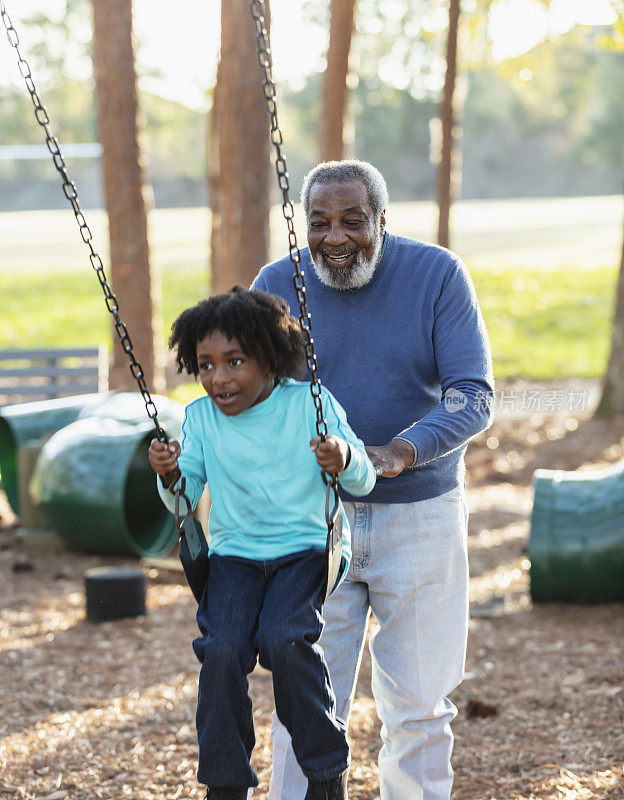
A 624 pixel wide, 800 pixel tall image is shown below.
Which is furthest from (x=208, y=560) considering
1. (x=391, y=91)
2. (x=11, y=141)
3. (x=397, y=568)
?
(x=391, y=91)

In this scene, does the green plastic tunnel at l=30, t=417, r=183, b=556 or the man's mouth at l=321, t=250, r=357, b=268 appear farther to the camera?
the green plastic tunnel at l=30, t=417, r=183, b=556

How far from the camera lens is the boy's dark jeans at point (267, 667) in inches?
106

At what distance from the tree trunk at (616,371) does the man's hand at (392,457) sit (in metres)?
8.55

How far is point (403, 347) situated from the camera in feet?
10.2

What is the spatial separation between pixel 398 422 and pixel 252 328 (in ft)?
1.92

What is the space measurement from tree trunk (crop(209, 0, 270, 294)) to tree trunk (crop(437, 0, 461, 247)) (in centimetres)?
587

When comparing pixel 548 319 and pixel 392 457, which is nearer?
pixel 392 457

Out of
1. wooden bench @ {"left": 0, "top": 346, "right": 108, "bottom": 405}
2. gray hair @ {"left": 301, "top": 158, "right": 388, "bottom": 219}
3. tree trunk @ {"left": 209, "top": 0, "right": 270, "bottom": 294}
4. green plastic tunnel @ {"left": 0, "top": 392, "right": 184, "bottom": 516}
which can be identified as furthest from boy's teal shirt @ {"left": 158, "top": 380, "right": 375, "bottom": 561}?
wooden bench @ {"left": 0, "top": 346, "right": 108, "bottom": 405}

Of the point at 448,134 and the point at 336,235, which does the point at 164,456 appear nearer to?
the point at 336,235

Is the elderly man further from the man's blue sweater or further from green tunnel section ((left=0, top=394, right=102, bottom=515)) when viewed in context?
green tunnel section ((left=0, top=394, right=102, bottom=515))

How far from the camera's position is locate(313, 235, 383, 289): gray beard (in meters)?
3.08

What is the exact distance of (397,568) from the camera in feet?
10.3

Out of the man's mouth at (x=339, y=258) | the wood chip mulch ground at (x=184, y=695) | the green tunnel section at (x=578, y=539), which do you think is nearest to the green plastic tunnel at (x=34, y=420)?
the wood chip mulch ground at (x=184, y=695)

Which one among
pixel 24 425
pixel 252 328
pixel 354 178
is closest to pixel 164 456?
pixel 252 328
